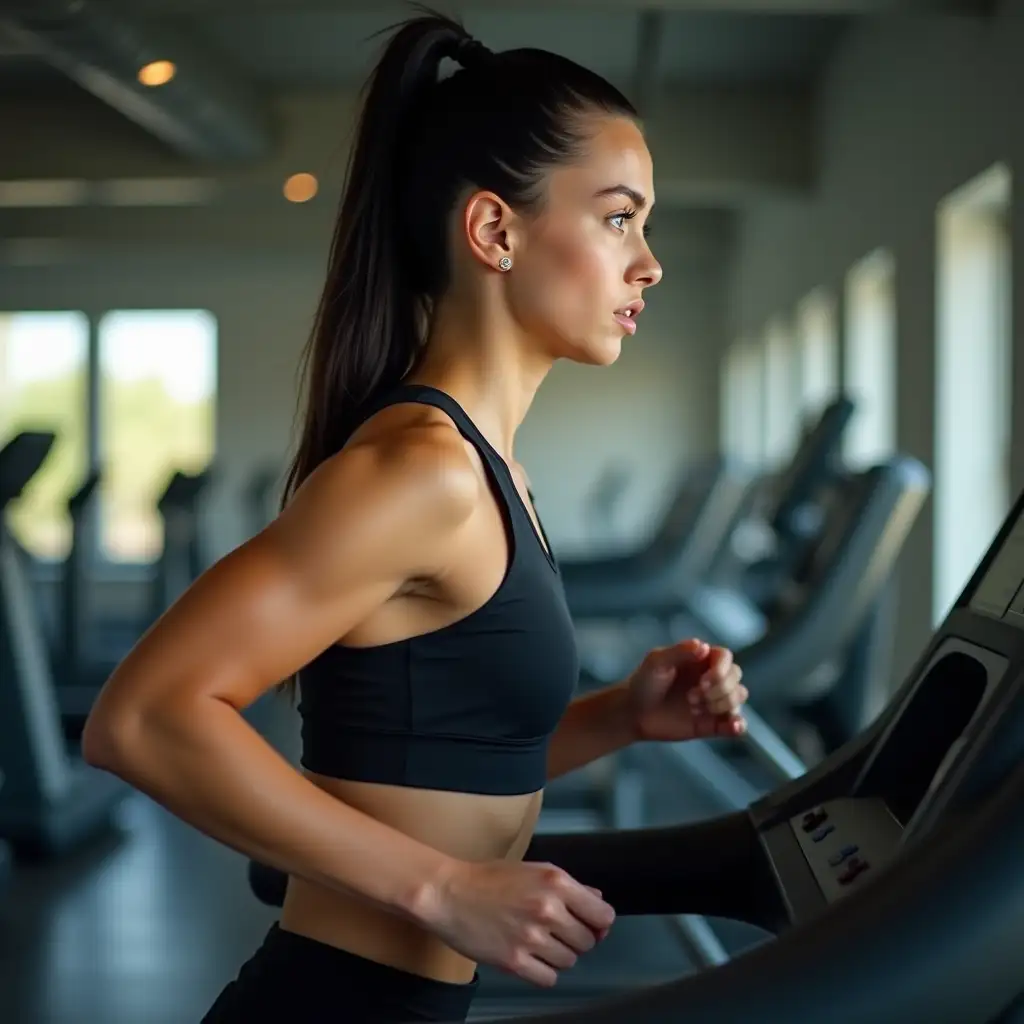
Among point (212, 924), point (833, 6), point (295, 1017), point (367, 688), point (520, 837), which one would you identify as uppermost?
point (833, 6)

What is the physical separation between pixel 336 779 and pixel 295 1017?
0.15 m

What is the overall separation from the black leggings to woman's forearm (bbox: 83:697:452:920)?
6.3 inches

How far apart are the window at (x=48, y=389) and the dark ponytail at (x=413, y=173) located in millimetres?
11452

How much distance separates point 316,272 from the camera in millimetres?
11359

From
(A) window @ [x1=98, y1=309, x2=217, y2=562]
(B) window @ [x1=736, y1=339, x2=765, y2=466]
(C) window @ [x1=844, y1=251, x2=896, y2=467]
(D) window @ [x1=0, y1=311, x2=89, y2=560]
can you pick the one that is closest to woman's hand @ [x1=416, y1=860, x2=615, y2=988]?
(C) window @ [x1=844, y1=251, x2=896, y2=467]

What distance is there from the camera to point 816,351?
26.5 ft

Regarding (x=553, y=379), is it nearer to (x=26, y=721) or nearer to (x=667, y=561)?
(x=667, y=561)

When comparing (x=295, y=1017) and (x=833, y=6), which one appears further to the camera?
(x=833, y=6)

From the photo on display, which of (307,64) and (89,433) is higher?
(307,64)

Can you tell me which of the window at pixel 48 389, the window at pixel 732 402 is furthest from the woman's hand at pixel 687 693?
the window at pixel 48 389

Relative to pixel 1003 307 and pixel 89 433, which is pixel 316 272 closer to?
pixel 89 433

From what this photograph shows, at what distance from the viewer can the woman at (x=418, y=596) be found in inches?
29.6

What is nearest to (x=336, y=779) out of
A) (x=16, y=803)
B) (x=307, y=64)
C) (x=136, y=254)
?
(x=16, y=803)

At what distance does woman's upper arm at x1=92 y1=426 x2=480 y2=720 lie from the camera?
75cm
